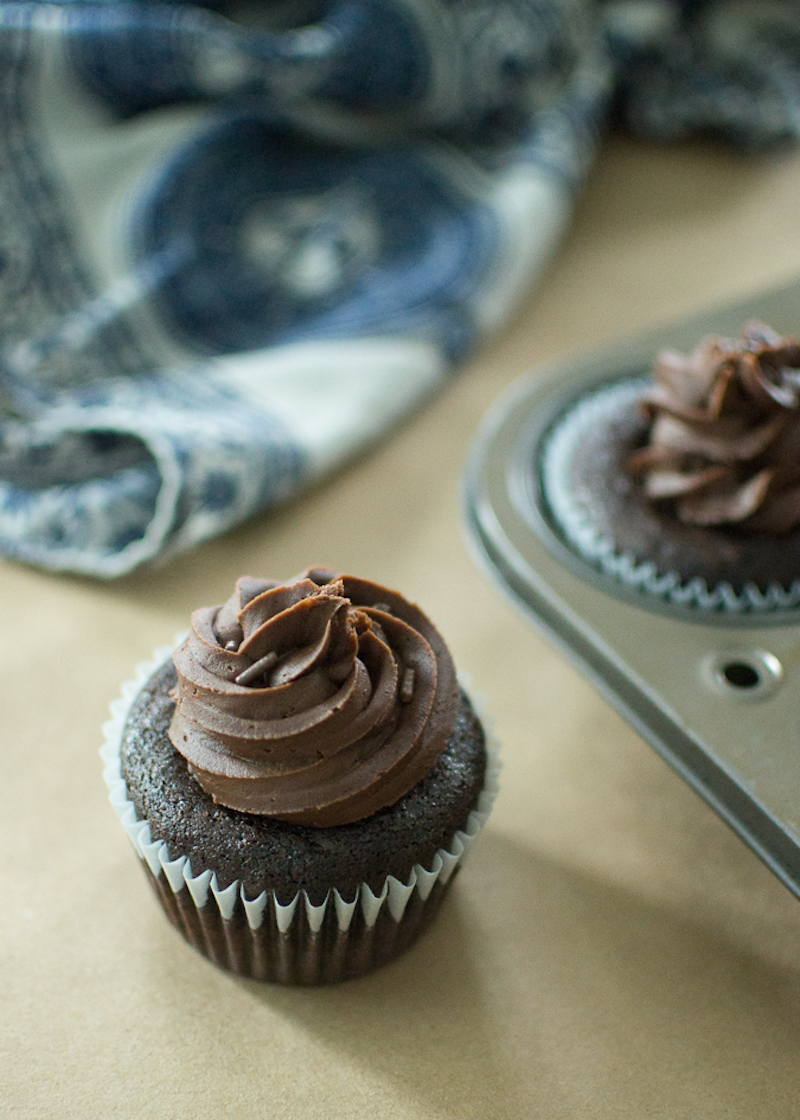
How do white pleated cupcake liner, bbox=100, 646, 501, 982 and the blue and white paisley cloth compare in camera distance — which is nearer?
white pleated cupcake liner, bbox=100, 646, 501, 982

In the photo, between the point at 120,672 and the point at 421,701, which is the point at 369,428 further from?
the point at 421,701

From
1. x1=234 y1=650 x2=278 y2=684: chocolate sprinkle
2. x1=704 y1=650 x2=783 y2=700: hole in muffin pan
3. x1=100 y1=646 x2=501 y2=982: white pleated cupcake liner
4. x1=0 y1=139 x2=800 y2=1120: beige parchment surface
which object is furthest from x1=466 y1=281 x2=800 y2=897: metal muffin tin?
x1=234 y1=650 x2=278 y2=684: chocolate sprinkle

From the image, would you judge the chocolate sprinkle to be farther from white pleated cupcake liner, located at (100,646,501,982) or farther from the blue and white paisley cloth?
the blue and white paisley cloth

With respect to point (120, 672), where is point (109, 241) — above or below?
above

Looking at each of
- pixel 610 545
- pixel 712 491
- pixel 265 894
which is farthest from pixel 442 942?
pixel 712 491

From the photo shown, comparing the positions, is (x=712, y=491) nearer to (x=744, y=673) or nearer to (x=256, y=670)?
(x=744, y=673)

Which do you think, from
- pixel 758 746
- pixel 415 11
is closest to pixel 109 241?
pixel 415 11

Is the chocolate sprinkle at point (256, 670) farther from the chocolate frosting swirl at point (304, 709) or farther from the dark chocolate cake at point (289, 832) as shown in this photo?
the dark chocolate cake at point (289, 832)
